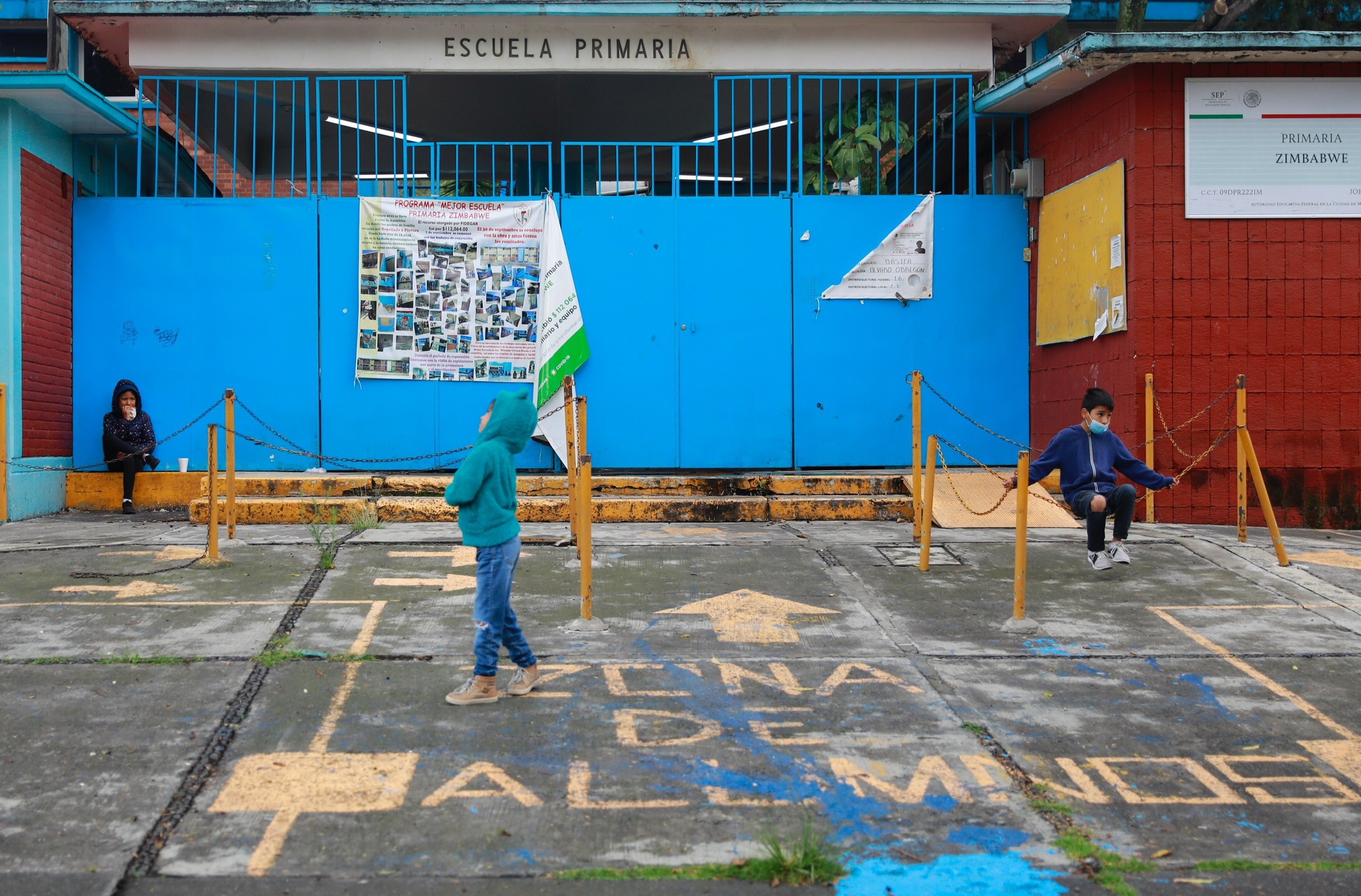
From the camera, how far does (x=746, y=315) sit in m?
10.7

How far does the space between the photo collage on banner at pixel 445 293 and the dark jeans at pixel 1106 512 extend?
218 inches

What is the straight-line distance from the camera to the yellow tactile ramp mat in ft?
29.7

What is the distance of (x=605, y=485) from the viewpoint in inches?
391

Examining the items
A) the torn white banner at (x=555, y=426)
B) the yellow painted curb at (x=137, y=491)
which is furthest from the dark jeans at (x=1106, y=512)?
the yellow painted curb at (x=137, y=491)

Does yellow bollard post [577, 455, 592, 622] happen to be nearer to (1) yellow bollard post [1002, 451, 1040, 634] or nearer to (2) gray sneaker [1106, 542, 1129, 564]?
(1) yellow bollard post [1002, 451, 1040, 634]

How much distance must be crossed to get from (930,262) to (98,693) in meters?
8.51

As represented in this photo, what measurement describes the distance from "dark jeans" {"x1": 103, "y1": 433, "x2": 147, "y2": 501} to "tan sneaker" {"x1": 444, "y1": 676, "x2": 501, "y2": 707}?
6.69 m

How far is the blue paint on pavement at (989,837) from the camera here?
11.8 feet

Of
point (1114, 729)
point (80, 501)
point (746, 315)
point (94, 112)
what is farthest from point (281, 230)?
point (1114, 729)

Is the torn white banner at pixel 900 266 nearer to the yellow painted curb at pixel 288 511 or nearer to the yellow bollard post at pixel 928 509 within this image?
the yellow bollard post at pixel 928 509

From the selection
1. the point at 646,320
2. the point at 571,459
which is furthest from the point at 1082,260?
the point at 571,459

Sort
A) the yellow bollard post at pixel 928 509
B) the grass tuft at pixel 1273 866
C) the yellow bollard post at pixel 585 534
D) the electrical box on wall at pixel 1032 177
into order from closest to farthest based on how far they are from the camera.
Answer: the grass tuft at pixel 1273 866
the yellow bollard post at pixel 585 534
the yellow bollard post at pixel 928 509
the electrical box on wall at pixel 1032 177

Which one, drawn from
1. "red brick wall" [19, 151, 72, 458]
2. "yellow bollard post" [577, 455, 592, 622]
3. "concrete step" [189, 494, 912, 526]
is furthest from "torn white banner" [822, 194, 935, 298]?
"red brick wall" [19, 151, 72, 458]

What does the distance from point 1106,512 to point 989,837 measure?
A: 14.0 ft
